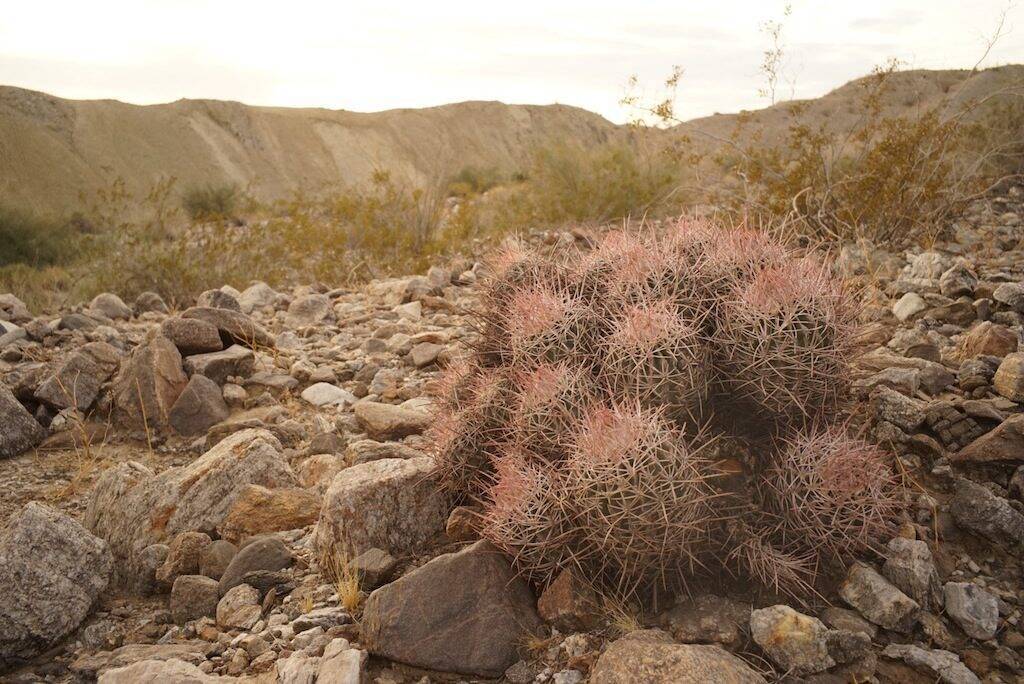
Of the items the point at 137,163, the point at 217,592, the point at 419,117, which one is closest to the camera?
the point at 217,592

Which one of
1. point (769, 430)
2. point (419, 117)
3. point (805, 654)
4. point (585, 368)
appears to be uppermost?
point (419, 117)

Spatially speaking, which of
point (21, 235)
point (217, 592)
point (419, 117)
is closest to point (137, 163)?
point (419, 117)

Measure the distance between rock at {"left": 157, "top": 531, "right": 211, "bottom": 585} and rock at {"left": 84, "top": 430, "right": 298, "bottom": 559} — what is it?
21cm

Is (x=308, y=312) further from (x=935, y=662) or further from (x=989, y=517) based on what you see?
(x=935, y=662)

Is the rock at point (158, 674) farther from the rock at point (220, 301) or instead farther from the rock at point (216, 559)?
the rock at point (220, 301)

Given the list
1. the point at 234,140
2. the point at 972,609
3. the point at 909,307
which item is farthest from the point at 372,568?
the point at 234,140

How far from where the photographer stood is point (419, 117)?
161ft

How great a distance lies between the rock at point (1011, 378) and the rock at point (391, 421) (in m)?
2.87

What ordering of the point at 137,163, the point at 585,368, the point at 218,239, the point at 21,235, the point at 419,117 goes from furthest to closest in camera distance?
1. the point at 419,117
2. the point at 137,163
3. the point at 21,235
4. the point at 218,239
5. the point at 585,368

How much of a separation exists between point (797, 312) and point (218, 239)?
8.68 meters

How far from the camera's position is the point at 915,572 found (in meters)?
2.52

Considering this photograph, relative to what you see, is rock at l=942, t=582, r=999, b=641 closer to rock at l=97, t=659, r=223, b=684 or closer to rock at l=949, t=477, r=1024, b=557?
rock at l=949, t=477, r=1024, b=557

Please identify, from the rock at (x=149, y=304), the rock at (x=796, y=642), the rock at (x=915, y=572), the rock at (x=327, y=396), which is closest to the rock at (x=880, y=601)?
the rock at (x=915, y=572)

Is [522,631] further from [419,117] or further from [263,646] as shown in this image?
[419,117]
